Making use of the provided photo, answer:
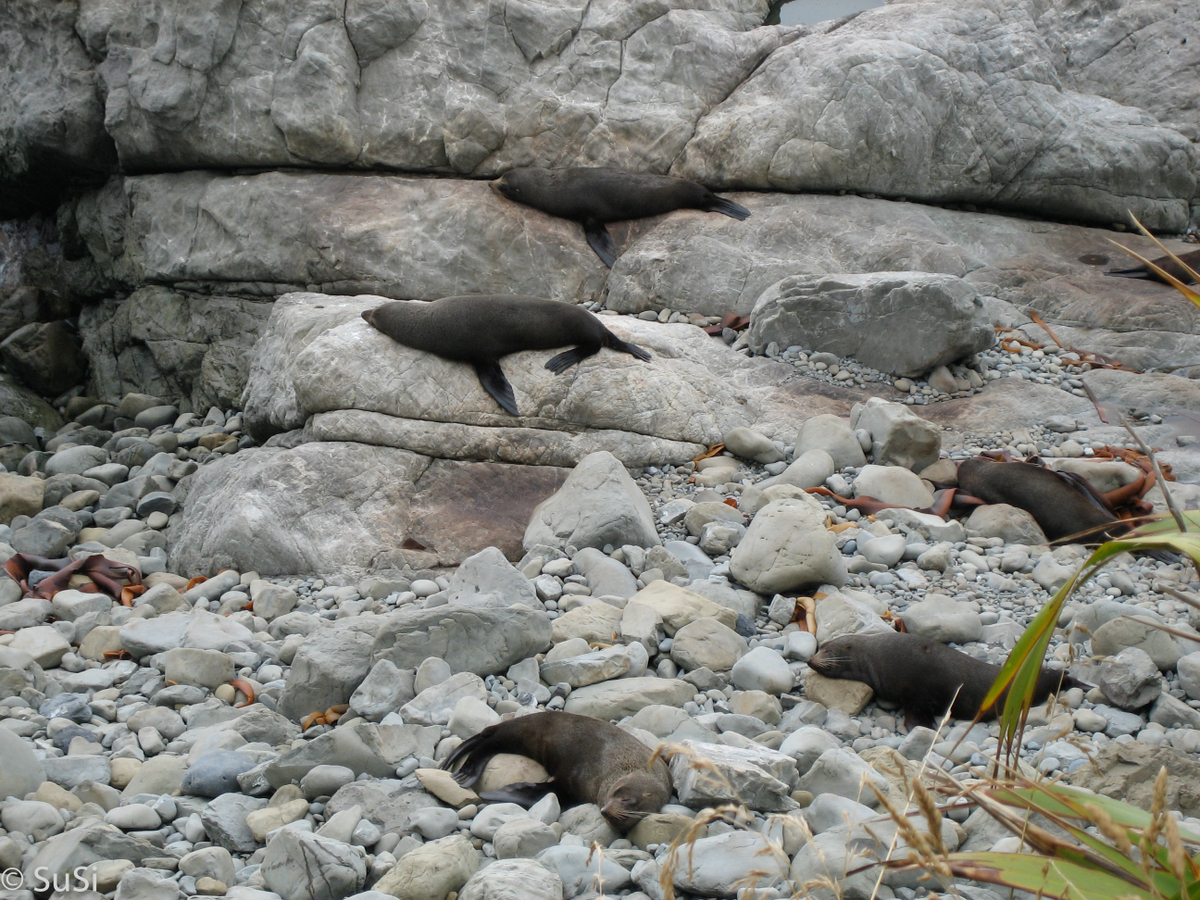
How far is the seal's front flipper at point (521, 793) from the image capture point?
10.4ft

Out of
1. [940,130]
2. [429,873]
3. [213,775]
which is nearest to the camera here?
[429,873]

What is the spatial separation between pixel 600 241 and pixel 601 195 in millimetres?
442

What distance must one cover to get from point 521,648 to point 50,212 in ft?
32.3

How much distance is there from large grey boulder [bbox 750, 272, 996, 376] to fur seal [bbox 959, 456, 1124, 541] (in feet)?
5.08

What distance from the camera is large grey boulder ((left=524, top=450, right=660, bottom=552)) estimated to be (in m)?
5.36

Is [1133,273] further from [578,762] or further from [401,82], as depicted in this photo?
[578,762]

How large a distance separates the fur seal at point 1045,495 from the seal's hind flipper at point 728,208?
3828mm

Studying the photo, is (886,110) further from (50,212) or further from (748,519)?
(50,212)

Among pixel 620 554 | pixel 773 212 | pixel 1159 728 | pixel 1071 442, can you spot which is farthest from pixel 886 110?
pixel 1159 728

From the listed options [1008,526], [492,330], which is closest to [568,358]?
[492,330]

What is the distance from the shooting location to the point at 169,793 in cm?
330

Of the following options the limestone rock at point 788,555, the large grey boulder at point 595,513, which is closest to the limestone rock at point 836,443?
the large grey boulder at point 595,513

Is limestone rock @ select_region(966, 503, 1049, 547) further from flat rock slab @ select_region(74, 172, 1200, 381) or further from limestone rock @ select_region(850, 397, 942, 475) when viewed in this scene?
flat rock slab @ select_region(74, 172, 1200, 381)

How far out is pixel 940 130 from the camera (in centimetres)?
921
